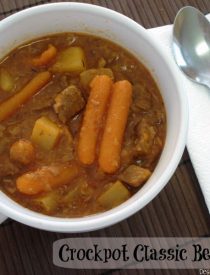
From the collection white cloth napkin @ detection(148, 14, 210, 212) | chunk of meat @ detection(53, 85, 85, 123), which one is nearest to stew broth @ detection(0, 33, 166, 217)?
chunk of meat @ detection(53, 85, 85, 123)

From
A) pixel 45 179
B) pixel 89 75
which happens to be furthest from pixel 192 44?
pixel 45 179

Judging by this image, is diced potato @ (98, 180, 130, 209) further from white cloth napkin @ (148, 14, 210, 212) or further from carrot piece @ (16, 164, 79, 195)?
white cloth napkin @ (148, 14, 210, 212)

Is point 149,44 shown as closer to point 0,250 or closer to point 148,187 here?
point 148,187

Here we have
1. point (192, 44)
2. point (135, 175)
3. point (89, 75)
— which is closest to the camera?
point (135, 175)

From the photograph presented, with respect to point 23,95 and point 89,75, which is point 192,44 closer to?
point 89,75

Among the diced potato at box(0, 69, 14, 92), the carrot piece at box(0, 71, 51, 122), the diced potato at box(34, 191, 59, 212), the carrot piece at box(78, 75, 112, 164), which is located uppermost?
the diced potato at box(0, 69, 14, 92)

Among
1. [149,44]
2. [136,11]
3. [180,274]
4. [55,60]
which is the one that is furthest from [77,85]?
[180,274]

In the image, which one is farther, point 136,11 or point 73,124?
point 136,11
